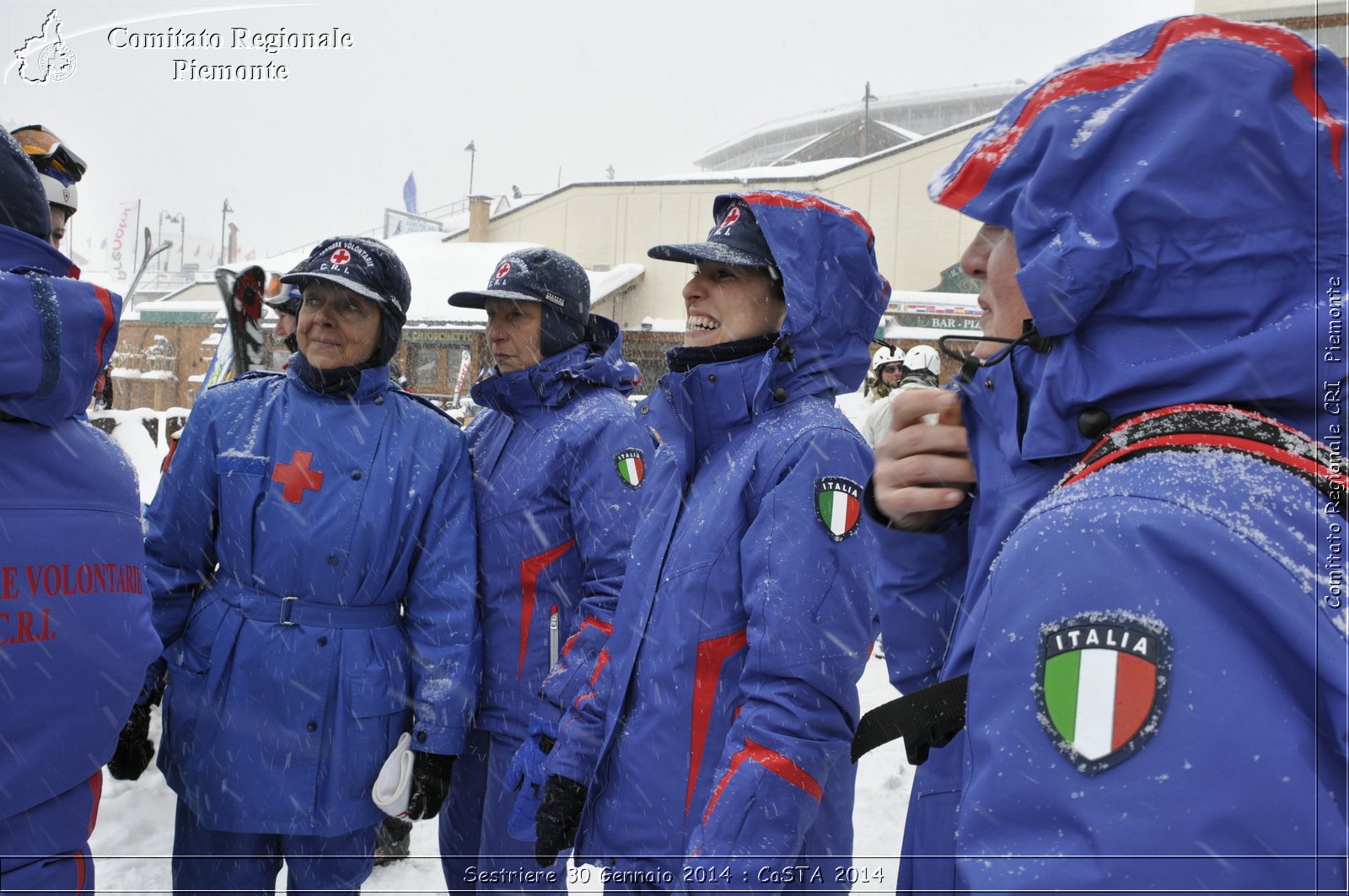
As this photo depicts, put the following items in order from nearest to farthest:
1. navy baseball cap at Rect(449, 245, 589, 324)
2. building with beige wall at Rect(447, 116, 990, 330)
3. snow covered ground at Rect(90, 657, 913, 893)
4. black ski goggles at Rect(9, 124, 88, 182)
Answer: black ski goggles at Rect(9, 124, 88, 182) < navy baseball cap at Rect(449, 245, 589, 324) < snow covered ground at Rect(90, 657, 913, 893) < building with beige wall at Rect(447, 116, 990, 330)

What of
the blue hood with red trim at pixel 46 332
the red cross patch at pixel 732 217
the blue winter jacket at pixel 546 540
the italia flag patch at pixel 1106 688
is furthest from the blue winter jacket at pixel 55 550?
the italia flag patch at pixel 1106 688

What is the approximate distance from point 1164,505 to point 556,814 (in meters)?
1.88

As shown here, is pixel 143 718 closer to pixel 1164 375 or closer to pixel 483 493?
pixel 483 493

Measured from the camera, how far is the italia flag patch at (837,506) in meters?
1.94

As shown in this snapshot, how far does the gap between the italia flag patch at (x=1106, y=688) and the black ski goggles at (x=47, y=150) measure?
12.8 feet

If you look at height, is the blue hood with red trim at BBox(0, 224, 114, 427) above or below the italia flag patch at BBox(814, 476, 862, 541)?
above

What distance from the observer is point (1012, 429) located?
1156 millimetres

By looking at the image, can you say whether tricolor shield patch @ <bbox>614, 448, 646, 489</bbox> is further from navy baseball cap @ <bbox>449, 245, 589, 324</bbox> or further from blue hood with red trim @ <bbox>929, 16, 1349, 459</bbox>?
blue hood with red trim @ <bbox>929, 16, 1349, 459</bbox>

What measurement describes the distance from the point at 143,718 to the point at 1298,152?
3261 millimetres

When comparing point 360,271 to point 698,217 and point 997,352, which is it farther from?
point 698,217

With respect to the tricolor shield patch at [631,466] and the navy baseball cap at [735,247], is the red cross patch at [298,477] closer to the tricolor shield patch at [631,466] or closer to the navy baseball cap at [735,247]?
the tricolor shield patch at [631,466]

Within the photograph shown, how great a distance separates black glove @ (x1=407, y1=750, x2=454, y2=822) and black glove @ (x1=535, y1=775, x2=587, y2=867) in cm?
60

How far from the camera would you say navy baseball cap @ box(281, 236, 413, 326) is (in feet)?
9.71

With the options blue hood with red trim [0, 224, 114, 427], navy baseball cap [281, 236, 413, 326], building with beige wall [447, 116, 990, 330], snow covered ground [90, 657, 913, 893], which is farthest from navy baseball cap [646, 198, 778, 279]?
building with beige wall [447, 116, 990, 330]
